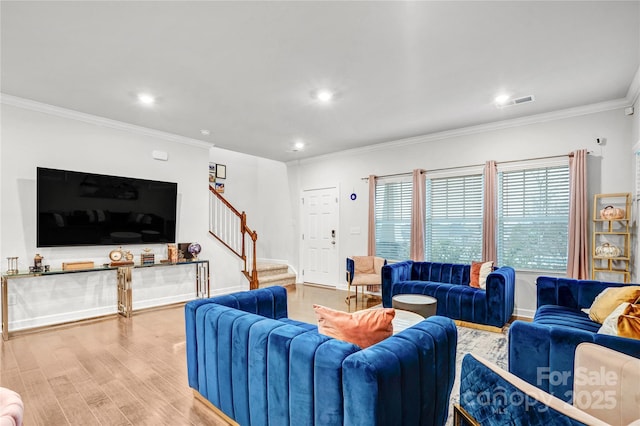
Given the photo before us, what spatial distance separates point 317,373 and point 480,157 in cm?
463

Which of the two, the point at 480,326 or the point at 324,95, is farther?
the point at 480,326

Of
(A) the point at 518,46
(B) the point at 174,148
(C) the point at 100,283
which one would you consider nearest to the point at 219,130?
(B) the point at 174,148

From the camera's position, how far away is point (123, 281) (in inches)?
184

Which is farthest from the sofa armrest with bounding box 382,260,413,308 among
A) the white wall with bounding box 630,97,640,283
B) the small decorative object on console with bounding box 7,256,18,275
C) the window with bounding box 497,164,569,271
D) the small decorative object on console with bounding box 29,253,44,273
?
the small decorative object on console with bounding box 7,256,18,275

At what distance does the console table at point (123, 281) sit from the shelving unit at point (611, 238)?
18.6ft

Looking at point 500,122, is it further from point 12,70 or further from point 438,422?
point 12,70

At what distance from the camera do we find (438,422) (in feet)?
5.92

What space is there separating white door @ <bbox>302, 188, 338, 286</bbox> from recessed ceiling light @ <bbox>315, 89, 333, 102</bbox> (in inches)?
119

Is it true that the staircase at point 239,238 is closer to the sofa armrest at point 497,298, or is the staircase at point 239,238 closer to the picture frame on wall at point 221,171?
the picture frame on wall at point 221,171

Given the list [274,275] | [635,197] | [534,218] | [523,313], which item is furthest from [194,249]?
[635,197]

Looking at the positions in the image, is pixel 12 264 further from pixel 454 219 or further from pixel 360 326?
pixel 454 219

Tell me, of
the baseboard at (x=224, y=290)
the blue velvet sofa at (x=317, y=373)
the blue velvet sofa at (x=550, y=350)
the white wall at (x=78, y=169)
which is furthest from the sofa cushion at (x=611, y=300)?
the white wall at (x=78, y=169)

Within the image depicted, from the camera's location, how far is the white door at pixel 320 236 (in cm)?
682

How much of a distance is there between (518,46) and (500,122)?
2182mm
